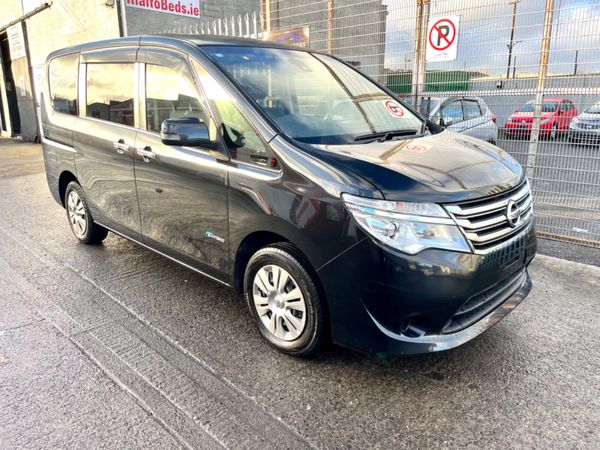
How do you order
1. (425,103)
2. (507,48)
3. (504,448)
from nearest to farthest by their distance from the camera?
(504,448)
(507,48)
(425,103)

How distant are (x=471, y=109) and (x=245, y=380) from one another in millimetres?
4609

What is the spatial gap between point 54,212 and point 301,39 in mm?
4456

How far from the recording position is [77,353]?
9.91 feet

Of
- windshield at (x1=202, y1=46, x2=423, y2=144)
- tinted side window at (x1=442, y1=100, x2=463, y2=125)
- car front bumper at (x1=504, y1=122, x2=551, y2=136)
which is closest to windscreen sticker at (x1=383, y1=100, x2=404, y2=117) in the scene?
windshield at (x1=202, y1=46, x2=423, y2=144)

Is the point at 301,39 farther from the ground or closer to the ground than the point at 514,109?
farther from the ground

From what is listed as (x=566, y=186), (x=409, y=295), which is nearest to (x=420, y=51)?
(x=566, y=186)

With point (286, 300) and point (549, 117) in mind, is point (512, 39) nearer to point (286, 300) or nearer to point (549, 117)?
point (549, 117)

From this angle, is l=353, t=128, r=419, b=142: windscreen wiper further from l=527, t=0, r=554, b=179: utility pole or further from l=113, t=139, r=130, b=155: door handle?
l=527, t=0, r=554, b=179: utility pole

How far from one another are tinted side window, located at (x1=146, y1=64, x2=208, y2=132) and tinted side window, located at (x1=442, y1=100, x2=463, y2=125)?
3.74 meters

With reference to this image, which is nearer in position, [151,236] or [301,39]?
[151,236]

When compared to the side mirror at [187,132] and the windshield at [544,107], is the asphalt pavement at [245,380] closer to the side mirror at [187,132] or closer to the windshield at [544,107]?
the side mirror at [187,132]

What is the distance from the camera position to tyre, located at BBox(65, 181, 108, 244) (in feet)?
15.8

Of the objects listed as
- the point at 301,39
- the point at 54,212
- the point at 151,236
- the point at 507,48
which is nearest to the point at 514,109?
the point at 507,48

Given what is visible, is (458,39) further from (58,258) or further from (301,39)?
(58,258)
